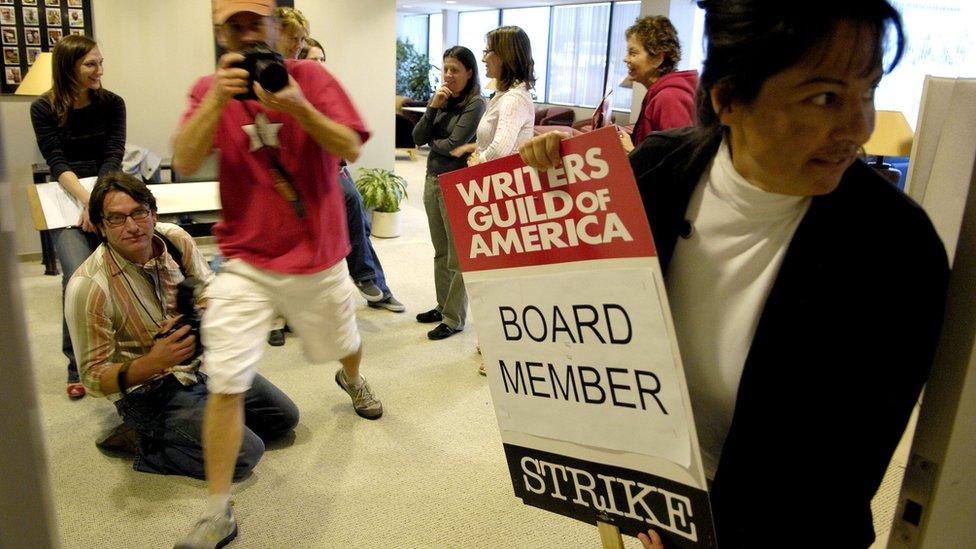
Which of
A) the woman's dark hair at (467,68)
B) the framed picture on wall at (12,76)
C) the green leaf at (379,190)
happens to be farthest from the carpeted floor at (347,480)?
the green leaf at (379,190)

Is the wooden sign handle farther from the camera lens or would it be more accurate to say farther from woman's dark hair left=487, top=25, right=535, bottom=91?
woman's dark hair left=487, top=25, right=535, bottom=91

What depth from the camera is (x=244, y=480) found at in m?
2.31

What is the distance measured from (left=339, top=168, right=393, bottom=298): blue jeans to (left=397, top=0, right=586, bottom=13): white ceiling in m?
9.74

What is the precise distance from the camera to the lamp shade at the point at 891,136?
3.63 meters

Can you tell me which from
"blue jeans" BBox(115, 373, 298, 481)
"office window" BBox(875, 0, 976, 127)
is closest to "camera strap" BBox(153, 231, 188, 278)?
"blue jeans" BBox(115, 373, 298, 481)

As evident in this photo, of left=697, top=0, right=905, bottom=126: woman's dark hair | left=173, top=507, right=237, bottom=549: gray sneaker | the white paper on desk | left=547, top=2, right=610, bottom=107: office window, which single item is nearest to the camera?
left=697, top=0, right=905, bottom=126: woman's dark hair

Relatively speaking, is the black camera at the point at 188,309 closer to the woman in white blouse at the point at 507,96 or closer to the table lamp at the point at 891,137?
the woman in white blouse at the point at 507,96

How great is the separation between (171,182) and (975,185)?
5.05 metres

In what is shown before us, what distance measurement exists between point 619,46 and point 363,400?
1055 centimetres

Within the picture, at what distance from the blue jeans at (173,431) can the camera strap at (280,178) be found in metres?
0.80

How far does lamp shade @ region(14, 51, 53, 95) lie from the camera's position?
4008mm

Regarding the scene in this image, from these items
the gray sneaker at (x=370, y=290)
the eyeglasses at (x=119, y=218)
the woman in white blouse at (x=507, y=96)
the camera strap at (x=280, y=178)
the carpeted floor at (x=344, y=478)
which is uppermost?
the woman in white blouse at (x=507, y=96)

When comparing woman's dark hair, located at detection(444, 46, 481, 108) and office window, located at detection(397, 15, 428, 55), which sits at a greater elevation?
office window, located at detection(397, 15, 428, 55)

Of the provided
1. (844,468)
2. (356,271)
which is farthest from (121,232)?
(844,468)
